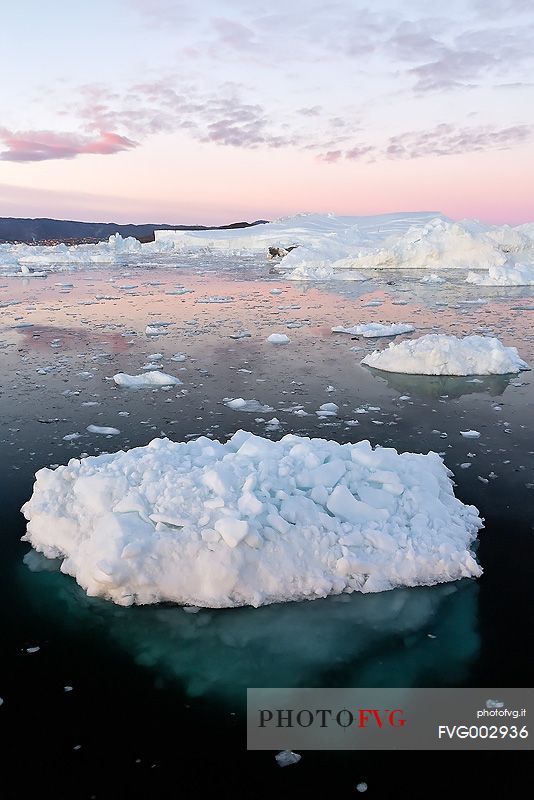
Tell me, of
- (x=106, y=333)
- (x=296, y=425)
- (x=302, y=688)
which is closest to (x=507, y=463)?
(x=296, y=425)

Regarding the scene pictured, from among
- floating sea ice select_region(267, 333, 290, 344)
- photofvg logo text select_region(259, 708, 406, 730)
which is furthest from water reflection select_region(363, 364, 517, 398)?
photofvg logo text select_region(259, 708, 406, 730)

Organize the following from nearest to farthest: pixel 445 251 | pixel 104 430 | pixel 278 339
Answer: pixel 104 430, pixel 278 339, pixel 445 251

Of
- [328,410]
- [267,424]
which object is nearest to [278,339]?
[328,410]

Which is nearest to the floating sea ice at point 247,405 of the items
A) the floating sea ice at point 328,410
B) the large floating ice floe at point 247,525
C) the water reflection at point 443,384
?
the floating sea ice at point 328,410

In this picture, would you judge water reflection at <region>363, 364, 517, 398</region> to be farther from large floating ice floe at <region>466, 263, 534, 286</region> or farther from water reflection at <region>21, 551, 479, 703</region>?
large floating ice floe at <region>466, 263, 534, 286</region>

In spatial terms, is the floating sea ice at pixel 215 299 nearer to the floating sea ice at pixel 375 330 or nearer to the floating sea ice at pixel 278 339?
the floating sea ice at pixel 375 330

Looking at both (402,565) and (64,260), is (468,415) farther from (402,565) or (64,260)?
(64,260)

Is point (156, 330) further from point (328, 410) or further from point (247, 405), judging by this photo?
point (328, 410)
